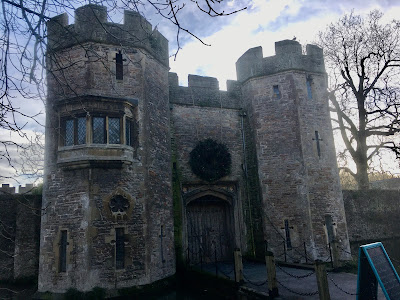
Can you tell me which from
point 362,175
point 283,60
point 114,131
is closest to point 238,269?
point 114,131

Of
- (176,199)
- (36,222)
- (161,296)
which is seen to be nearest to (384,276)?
(161,296)

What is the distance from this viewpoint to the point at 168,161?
11.6 metres

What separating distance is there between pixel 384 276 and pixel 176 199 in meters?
7.55

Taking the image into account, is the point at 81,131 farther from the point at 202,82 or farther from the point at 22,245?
the point at 202,82

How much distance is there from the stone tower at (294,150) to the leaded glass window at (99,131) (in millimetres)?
6249

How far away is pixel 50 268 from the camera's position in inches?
360

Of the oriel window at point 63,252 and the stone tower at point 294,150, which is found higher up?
the stone tower at point 294,150

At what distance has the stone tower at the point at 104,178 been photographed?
354 inches

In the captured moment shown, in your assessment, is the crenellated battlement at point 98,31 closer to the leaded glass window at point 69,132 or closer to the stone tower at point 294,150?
the leaded glass window at point 69,132

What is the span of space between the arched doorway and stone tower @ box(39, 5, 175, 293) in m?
1.64

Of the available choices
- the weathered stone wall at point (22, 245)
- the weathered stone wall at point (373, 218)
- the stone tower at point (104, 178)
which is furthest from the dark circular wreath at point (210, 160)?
the weathered stone wall at point (373, 218)

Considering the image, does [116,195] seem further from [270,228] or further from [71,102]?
[270,228]

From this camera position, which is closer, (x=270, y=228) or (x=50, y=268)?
(x=50, y=268)

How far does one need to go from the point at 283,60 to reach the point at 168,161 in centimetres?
650
